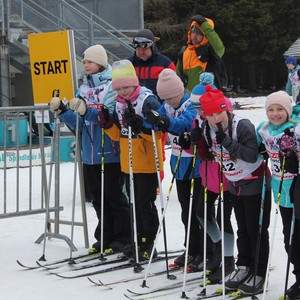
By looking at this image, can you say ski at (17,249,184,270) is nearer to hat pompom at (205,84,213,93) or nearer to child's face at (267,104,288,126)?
hat pompom at (205,84,213,93)

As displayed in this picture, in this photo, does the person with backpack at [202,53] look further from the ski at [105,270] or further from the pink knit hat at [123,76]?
the ski at [105,270]

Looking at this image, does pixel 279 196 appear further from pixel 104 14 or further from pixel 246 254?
pixel 104 14

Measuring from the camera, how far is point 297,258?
5.14 m

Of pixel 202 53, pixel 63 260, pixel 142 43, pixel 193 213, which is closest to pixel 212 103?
pixel 193 213

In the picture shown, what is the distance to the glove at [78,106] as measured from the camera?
6.39m

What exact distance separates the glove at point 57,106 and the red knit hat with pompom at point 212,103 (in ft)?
5.68

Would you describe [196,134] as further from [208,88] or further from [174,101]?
[174,101]

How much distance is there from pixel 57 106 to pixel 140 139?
0.87 metres

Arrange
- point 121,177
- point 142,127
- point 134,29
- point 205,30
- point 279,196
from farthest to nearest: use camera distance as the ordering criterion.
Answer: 1. point 134,29
2. point 205,30
3. point 121,177
4. point 142,127
5. point 279,196

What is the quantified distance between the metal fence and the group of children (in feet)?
1.55

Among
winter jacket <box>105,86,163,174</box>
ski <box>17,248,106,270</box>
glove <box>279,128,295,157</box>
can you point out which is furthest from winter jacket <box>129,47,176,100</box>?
glove <box>279,128,295,157</box>

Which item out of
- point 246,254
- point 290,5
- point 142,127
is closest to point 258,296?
point 246,254

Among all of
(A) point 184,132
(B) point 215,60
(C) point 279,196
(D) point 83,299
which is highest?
(B) point 215,60

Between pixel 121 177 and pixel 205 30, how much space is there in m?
2.34
